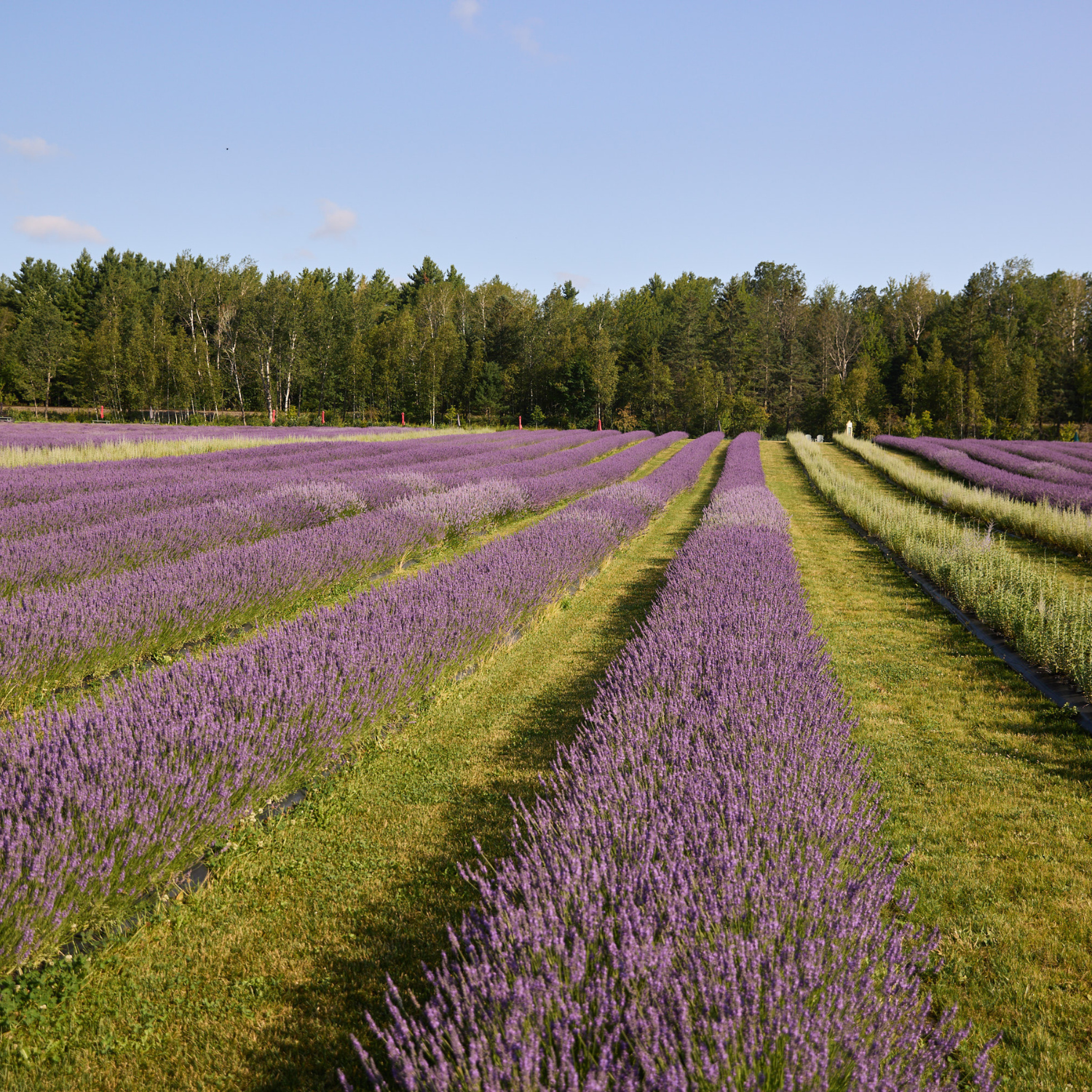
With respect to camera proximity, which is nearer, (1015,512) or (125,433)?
(1015,512)

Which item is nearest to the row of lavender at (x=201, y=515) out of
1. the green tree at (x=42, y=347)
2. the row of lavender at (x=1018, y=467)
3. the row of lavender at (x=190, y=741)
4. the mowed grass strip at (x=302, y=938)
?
the row of lavender at (x=190, y=741)

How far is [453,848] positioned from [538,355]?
48222mm

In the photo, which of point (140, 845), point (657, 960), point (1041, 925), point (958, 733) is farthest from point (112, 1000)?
point (958, 733)

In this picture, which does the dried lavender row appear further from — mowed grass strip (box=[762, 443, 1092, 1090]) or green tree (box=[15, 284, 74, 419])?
green tree (box=[15, 284, 74, 419])

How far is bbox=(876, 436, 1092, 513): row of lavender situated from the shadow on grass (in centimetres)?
1028

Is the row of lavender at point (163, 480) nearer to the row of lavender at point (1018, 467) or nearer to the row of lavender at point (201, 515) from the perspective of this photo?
the row of lavender at point (201, 515)

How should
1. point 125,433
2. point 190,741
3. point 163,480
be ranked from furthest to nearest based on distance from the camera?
point 125,433 < point 163,480 < point 190,741

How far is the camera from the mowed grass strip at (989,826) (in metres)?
2.01

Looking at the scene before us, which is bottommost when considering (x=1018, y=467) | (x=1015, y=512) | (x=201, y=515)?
(x=201, y=515)

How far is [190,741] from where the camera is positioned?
108 inches

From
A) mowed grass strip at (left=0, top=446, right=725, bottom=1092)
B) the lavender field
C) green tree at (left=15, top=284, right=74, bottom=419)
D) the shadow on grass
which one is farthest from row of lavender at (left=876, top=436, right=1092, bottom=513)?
green tree at (left=15, top=284, right=74, bottom=419)

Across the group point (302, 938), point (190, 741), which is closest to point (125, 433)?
point (190, 741)

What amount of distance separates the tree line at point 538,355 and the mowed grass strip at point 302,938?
124 feet

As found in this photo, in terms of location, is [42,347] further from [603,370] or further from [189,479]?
[189,479]
